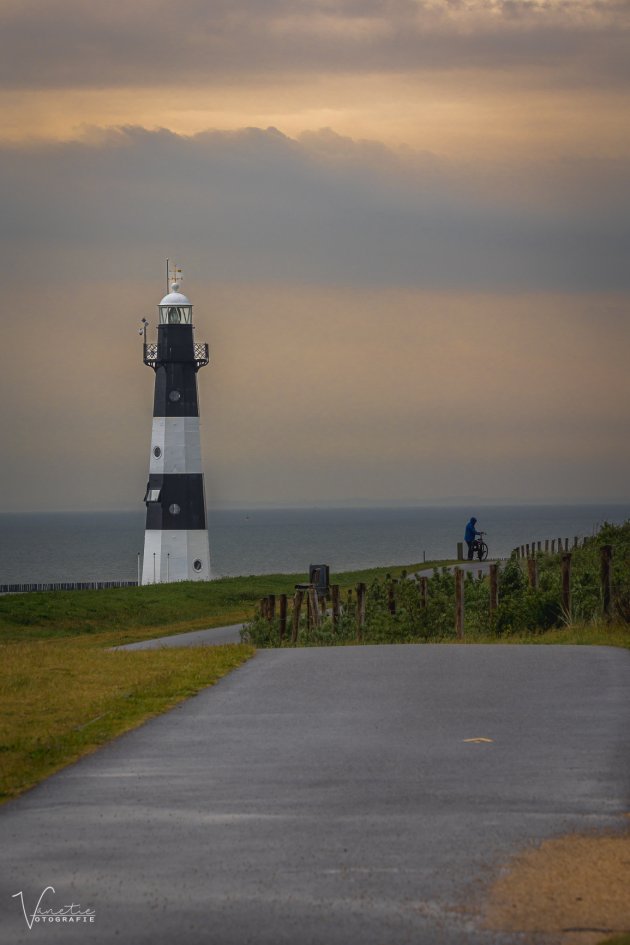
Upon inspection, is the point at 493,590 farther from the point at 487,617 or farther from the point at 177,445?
the point at 177,445

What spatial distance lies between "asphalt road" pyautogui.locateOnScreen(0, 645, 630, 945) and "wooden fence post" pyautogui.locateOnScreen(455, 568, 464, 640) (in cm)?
854

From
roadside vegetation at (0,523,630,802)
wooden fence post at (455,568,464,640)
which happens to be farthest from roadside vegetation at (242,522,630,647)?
wooden fence post at (455,568,464,640)

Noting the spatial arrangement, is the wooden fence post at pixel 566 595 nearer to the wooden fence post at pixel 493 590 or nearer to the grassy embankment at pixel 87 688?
the grassy embankment at pixel 87 688

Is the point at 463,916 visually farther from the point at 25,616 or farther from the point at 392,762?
the point at 25,616

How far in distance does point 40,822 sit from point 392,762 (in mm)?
2943

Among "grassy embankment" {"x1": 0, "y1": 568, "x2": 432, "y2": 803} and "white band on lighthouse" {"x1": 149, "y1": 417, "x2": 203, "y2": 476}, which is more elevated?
"white band on lighthouse" {"x1": 149, "y1": 417, "x2": 203, "y2": 476}

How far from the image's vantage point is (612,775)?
9969 mm

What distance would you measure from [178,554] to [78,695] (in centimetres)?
4448

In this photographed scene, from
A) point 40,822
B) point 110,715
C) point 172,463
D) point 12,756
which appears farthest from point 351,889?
point 172,463

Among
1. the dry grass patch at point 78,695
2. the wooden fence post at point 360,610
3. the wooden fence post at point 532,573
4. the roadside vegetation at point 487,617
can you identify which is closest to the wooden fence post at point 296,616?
the roadside vegetation at point 487,617

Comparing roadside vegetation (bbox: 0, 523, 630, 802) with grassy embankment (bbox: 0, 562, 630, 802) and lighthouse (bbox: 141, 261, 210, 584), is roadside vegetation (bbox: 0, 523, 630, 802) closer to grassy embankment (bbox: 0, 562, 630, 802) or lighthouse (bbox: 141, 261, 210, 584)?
grassy embankment (bbox: 0, 562, 630, 802)

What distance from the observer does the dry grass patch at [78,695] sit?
11539mm

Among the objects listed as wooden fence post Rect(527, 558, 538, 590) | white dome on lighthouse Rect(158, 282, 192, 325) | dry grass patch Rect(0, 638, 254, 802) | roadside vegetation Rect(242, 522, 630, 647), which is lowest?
dry grass patch Rect(0, 638, 254, 802)
